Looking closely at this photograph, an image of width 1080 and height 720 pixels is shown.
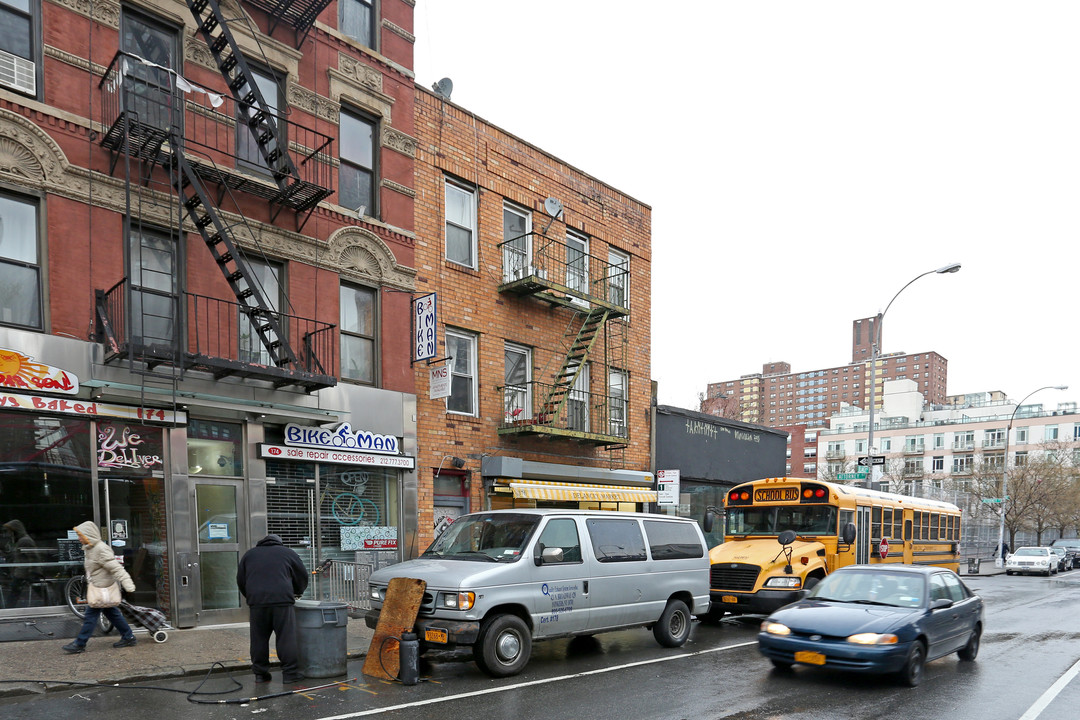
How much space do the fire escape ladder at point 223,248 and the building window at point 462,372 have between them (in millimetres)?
4305

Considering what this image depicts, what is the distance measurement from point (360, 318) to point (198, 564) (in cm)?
528

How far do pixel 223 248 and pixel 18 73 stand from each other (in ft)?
11.8

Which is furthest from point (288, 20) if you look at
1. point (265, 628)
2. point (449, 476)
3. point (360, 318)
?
point (265, 628)

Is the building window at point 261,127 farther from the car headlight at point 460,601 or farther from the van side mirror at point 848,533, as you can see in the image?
the van side mirror at point 848,533

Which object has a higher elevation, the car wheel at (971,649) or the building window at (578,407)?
the building window at (578,407)

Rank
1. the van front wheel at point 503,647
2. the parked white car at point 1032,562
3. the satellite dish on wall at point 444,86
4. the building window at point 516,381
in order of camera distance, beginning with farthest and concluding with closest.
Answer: the parked white car at point 1032,562 → the satellite dish on wall at point 444,86 → the building window at point 516,381 → the van front wheel at point 503,647

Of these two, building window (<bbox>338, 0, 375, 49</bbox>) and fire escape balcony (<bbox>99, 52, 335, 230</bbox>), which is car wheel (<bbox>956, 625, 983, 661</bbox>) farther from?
building window (<bbox>338, 0, 375, 49</bbox>)

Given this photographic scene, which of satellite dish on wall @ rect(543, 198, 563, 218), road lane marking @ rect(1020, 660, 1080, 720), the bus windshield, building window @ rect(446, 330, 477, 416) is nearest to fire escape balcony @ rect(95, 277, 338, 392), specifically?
building window @ rect(446, 330, 477, 416)

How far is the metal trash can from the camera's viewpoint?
9016mm

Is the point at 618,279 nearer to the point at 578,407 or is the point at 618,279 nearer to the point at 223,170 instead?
the point at 578,407

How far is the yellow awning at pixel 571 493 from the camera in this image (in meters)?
16.4

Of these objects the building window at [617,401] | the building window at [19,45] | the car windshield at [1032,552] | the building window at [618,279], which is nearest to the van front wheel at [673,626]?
the building window at [617,401]

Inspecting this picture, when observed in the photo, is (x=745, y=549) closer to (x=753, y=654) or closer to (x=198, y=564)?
(x=753, y=654)

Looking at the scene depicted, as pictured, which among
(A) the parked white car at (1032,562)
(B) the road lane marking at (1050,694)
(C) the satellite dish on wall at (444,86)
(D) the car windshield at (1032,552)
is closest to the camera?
(B) the road lane marking at (1050,694)
